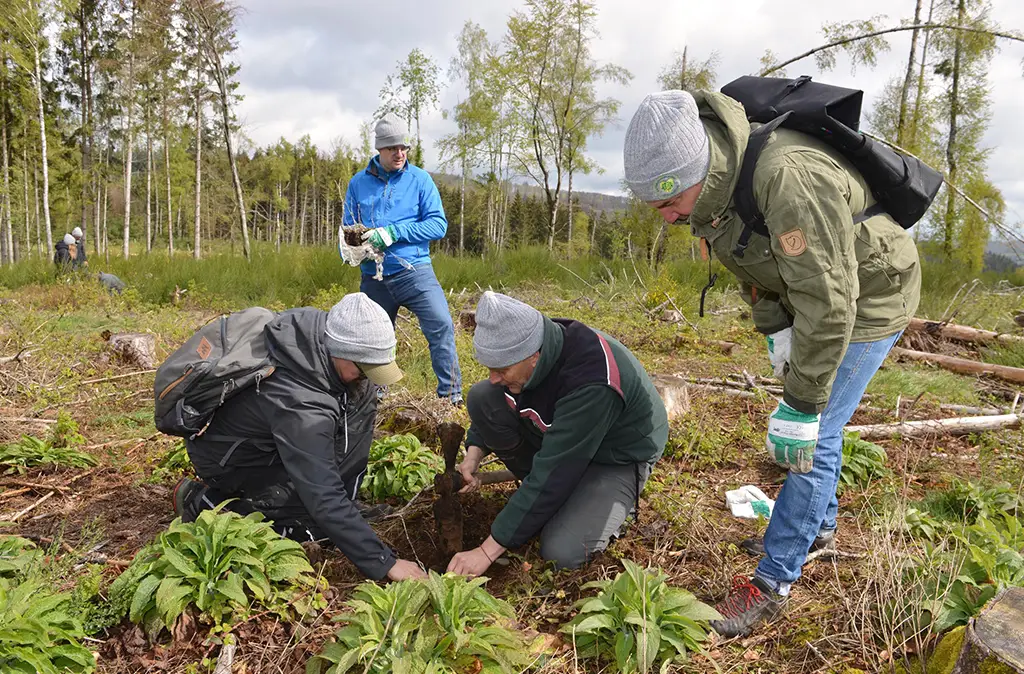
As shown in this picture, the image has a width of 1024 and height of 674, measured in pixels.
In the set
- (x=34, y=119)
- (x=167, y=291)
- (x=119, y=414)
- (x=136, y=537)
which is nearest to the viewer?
(x=136, y=537)

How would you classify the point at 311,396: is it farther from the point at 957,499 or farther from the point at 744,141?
the point at 957,499

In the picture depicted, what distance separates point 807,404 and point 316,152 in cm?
4087

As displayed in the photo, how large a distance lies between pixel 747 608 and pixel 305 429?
1760 mm

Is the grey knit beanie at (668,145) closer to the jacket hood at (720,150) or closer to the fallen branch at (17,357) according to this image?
the jacket hood at (720,150)

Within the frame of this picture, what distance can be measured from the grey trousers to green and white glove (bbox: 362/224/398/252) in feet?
5.59

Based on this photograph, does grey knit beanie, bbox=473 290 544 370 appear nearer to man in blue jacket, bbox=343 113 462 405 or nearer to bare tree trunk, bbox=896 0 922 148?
man in blue jacket, bbox=343 113 462 405

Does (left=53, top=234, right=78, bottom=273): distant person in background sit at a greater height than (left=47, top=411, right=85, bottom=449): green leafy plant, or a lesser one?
greater

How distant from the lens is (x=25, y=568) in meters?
2.14

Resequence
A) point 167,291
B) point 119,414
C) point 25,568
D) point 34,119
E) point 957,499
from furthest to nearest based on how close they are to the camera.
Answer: point 34,119, point 167,291, point 119,414, point 957,499, point 25,568

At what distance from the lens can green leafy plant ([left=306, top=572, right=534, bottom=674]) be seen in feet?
5.50

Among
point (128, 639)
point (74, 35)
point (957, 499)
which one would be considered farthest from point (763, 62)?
point (74, 35)

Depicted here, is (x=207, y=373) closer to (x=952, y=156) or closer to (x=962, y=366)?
(x=962, y=366)

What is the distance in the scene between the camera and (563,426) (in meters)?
2.32

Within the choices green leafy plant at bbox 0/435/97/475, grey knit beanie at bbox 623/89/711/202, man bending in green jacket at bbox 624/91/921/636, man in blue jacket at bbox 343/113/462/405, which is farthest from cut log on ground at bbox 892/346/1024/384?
green leafy plant at bbox 0/435/97/475
